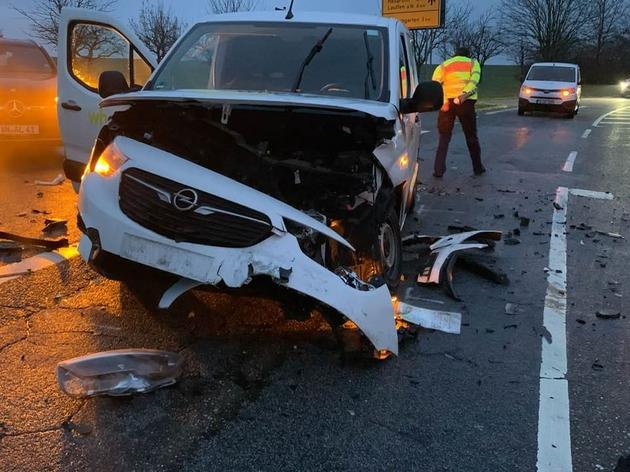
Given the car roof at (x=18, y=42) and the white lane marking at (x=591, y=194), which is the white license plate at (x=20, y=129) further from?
the white lane marking at (x=591, y=194)

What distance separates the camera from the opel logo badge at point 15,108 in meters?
8.84

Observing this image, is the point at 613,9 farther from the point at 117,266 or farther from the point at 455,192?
the point at 117,266

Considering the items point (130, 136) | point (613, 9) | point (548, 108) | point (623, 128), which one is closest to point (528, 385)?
point (130, 136)

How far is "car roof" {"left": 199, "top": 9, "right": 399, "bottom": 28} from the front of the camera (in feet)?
17.4

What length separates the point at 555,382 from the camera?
11.3 ft

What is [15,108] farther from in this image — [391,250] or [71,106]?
[391,250]

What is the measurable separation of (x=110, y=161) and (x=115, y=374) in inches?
48.5

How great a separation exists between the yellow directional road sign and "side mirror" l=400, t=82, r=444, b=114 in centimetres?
1959

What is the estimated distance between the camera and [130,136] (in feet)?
12.2

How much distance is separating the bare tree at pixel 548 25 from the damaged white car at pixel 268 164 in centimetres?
6345

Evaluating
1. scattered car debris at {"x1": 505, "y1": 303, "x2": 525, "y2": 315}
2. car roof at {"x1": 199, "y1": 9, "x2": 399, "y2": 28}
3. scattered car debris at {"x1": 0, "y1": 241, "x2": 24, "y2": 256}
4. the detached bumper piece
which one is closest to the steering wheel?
car roof at {"x1": 199, "y1": 9, "x2": 399, "y2": 28}

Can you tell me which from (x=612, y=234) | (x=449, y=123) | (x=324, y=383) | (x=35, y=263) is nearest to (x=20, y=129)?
(x=35, y=263)

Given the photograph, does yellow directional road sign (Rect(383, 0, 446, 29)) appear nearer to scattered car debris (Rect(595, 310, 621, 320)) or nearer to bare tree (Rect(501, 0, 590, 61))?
scattered car debris (Rect(595, 310, 621, 320))

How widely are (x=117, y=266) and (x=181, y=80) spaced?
2056 mm
